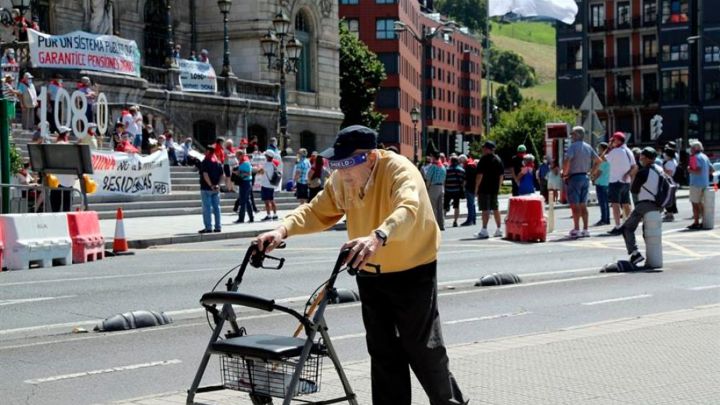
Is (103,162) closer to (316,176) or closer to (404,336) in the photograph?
(316,176)

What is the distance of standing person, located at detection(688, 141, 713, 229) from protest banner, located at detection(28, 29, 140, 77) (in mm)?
18547

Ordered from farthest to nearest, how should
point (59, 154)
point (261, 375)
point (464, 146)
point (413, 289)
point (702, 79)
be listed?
point (702, 79)
point (464, 146)
point (59, 154)
point (413, 289)
point (261, 375)

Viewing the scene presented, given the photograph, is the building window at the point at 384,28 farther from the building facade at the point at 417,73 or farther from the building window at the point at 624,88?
the building window at the point at 624,88

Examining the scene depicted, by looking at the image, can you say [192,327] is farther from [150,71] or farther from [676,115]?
[676,115]

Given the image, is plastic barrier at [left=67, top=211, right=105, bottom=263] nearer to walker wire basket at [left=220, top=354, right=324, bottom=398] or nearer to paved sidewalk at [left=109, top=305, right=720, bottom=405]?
paved sidewalk at [left=109, top=305, right=720, bottom=405]

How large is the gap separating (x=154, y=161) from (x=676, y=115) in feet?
231

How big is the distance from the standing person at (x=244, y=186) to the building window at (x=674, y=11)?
71814 millimetres

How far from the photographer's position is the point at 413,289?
5484mm

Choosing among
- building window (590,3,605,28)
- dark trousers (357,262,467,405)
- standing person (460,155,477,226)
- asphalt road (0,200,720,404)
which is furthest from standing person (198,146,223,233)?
building window (590,3,605,28)

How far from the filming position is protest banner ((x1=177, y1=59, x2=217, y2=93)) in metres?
42.5

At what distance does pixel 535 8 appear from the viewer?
3300 centimetres

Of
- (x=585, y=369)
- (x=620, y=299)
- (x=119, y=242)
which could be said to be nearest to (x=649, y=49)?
(x=119, y=242)

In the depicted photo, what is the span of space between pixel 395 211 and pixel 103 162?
2477cm

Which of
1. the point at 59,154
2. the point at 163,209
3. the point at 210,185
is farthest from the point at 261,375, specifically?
the point at 163,209
